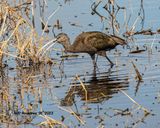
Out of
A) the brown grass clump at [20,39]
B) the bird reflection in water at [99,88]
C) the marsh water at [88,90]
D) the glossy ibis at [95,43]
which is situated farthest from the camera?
the glossy ibis at [95,43]

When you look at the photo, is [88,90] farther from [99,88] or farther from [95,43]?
[95,43]

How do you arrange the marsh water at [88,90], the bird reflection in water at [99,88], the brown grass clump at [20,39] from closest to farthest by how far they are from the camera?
the marsh water at [88,90], the bird reflection in water at [99,88], the brown grass clump at [20,39]

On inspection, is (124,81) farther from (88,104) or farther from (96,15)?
(96,15)

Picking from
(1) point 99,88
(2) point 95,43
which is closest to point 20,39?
(2) point 95,43

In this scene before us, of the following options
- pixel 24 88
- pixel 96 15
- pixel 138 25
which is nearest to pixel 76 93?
pixel 24 88

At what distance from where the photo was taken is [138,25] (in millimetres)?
18016

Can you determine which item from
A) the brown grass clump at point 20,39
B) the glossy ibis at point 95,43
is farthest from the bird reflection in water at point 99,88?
the brown grass clump at point 20,39

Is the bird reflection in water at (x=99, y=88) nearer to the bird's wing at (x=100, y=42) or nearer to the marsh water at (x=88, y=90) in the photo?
the marsh water at (x=88, y=90)

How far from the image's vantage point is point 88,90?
12.0m

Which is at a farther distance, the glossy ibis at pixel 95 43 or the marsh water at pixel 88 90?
the glossy ibis at pixel 95 43

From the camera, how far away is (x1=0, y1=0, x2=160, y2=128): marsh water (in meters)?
9.90

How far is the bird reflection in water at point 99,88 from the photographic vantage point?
1123 centimetres

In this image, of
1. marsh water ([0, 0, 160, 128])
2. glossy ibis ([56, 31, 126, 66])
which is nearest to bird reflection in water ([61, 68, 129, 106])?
marsh water ([0, 0, 160, 128])

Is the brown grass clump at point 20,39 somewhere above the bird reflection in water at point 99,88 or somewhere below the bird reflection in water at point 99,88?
above
